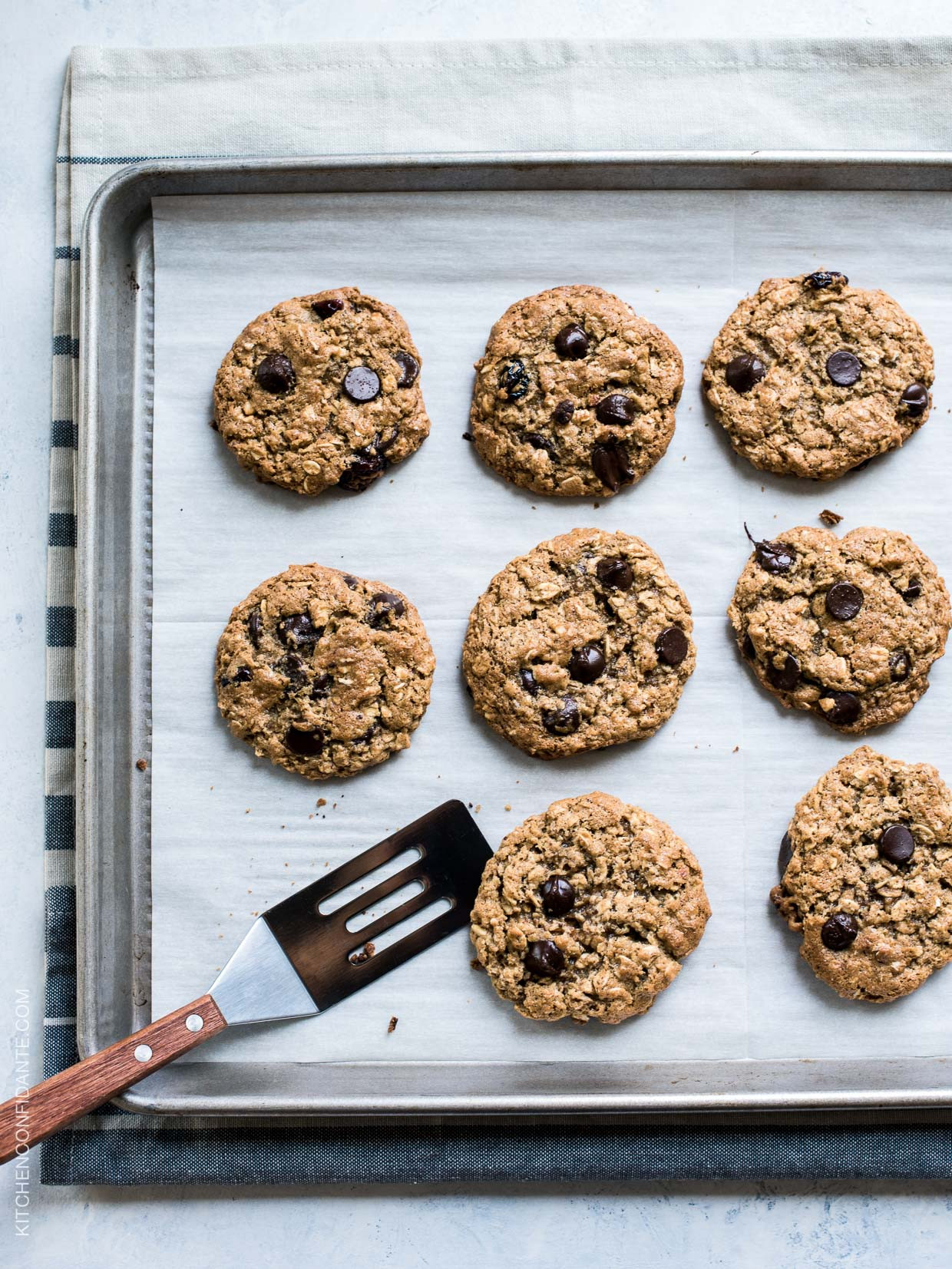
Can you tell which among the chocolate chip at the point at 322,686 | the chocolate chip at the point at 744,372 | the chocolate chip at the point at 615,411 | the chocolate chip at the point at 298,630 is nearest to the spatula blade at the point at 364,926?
the chocolate chip at the point at 322,686

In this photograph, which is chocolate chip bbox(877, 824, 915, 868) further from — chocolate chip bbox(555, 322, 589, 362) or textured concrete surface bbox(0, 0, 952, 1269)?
chocolate chip bbox(555, 322, 589, 362)

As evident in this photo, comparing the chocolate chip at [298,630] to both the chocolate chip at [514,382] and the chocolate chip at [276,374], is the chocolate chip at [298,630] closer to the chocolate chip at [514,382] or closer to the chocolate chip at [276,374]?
the chocolate chip at [276,374]

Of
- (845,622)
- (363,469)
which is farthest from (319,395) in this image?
(845,622)

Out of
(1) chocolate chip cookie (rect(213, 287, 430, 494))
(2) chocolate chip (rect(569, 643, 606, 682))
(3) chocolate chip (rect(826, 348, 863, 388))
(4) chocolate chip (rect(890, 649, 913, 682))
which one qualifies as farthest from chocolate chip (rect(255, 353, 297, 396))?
(4) chocolate chip (rect(890, 649, 913, 682))

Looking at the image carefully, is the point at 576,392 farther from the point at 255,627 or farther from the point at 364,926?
the point at 364,926

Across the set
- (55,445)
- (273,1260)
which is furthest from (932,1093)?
(55,445)
